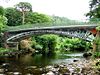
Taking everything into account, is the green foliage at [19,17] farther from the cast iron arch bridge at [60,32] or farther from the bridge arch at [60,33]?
the bridge arch at [60,33]

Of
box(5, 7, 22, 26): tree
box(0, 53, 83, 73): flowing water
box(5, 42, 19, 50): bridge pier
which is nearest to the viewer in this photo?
box(0, 53, 83, 73): flowing water

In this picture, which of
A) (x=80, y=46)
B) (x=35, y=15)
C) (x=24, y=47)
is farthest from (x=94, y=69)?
(x=35, y=15)

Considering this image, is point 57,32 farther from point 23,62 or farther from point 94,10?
point 23,62

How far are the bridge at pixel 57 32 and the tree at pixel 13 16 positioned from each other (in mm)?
24183

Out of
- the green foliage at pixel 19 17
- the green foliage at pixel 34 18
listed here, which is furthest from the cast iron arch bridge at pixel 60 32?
the green foliage at pixel 34 18

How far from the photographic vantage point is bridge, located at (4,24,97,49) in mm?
52000

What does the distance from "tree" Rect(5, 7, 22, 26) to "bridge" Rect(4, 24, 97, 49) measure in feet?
79.3

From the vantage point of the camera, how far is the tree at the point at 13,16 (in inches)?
3587

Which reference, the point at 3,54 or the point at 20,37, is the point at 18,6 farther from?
the point at 3,54

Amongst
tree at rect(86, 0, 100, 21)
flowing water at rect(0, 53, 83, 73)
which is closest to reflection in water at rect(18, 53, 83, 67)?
flowing water at rect(0, 53, 83, 73)

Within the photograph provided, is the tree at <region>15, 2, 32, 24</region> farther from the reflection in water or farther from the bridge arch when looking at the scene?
the reflection in water

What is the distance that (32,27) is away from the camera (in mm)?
63375

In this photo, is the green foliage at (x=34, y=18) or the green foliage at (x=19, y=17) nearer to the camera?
the green foliage at (x=19, y=17)

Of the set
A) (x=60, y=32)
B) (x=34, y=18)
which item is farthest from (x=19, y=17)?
(x=60, y=32)
